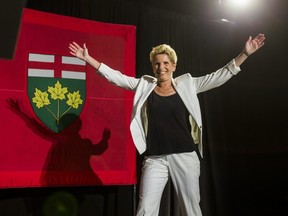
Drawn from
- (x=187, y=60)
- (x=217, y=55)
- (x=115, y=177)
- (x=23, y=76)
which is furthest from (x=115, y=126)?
(x=217, y=55)

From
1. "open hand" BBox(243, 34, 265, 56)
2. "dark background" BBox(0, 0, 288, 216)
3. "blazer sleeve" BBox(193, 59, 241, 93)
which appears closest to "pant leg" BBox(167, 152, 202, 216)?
"blazer sleeve" BBox(193, 59, 241, 93)

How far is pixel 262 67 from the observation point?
3648 millimetres

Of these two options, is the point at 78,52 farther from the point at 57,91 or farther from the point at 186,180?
the point at 186,180

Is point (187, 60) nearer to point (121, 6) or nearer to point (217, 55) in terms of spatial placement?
point (217, 55)

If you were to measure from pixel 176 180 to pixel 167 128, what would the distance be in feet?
1.09

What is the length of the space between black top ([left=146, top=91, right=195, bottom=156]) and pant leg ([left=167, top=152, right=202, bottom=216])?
0.06 m

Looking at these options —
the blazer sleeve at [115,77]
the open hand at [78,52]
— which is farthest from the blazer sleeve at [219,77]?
the open hand at [78,52]

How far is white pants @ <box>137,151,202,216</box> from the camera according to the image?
7.03 ft

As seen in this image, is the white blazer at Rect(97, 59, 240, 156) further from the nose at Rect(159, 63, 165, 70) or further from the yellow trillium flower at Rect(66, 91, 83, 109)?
the yellow trillium flower at Rect(66, 91, 83, 109)

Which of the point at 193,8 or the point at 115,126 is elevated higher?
the point at 193,8

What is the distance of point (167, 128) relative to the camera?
221 cm

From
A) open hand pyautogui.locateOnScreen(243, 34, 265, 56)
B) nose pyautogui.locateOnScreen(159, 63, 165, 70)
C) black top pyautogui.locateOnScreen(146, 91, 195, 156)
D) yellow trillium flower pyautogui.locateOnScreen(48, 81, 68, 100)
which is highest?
open hand pyautogui.locateOnScreen(243, 34, 265, 56)

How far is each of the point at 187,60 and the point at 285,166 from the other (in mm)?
1461

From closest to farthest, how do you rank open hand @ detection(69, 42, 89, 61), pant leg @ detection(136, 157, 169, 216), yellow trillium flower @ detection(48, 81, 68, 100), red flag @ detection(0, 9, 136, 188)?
pant leg @ detection(136, 157, 169, 216), open hand @ detection(69, 42, 89, 61), red flag @ detection(0, 9, 136, 188), yellow trillium flower @ detection(48, 81, 68, 100)
